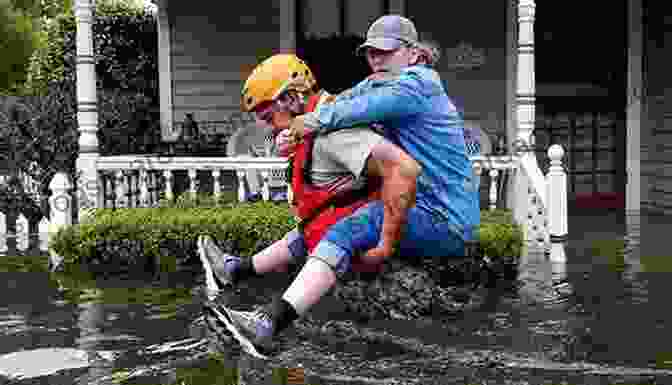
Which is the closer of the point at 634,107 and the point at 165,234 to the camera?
the point at 165,234

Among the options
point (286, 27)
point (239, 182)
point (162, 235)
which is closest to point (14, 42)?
point (286, 27)

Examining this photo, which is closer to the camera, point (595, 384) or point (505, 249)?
point (595, 384)

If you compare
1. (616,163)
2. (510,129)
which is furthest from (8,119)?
(616,163)

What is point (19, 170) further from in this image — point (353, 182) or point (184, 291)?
point (353, 182)

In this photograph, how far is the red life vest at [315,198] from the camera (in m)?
3.98

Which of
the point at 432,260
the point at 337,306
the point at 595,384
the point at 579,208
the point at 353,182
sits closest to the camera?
the point at 595,384

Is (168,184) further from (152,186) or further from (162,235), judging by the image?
(162,235)

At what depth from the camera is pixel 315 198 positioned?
13.3 ft

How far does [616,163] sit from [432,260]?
819cm

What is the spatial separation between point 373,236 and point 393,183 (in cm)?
30

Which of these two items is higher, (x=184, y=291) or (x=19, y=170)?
(x=19, y=170)

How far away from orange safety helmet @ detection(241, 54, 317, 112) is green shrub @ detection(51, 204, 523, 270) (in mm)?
2673

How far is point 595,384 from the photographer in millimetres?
3494

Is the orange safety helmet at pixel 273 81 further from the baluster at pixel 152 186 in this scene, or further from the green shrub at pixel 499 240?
the baluster at pixel 152 186
